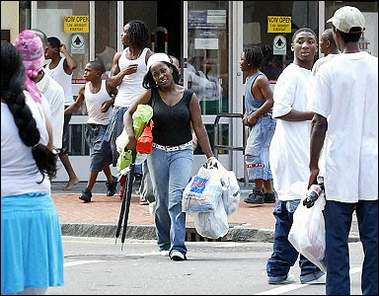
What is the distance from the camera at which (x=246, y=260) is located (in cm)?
934

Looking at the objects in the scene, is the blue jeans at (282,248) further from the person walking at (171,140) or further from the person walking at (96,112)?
the person walking at (96,112)

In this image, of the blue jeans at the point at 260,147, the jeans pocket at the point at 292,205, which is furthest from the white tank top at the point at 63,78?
the jeans pocket at the point at 292,205

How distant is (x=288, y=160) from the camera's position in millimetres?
7762

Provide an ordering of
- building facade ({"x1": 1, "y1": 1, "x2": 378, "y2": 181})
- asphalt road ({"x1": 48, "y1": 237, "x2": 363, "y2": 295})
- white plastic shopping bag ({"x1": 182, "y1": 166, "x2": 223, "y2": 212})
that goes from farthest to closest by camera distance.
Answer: building facade ({"x1": 1, "y1": 1, "x2": 378, "y2": 181}), white plastic shopping bag ({"x1": 182, "y1": 166, "x2": 223, "y2": 212}), asphalt road ({"x1": 48, "y1": 237, "x2": 363, "y2": 295})

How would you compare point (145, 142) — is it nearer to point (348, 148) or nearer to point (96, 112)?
point (348, 148)

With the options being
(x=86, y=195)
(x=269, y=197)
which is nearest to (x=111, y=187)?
(x=86, y=195)

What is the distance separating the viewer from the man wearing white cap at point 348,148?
644 centimetres

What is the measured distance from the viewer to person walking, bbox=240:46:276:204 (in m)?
12.4

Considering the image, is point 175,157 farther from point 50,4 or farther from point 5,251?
point 50,4

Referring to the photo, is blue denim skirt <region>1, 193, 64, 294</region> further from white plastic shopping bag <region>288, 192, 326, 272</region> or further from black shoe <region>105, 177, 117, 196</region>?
black shoe <region>105, 177, 117, 196</region>

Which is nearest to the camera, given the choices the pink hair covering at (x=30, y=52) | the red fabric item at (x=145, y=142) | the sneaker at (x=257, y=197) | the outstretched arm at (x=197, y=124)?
the pink hair covering at (x=30, y=52)

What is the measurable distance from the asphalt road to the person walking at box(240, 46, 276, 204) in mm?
2108

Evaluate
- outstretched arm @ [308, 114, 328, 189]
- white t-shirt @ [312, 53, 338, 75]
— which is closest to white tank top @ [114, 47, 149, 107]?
white t-shirt @ [312, 53, 338, 75]

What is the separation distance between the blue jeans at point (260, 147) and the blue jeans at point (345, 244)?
6030 millimetres
